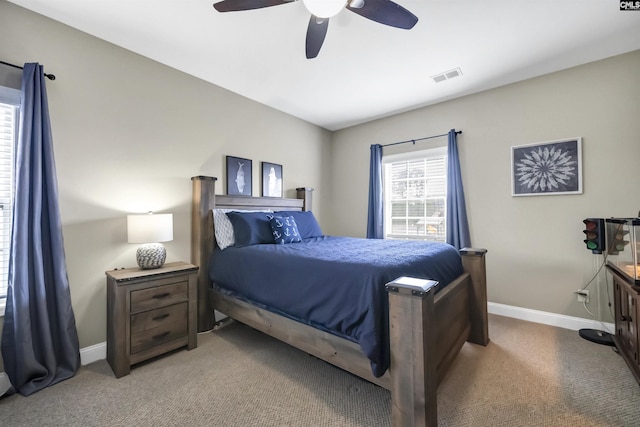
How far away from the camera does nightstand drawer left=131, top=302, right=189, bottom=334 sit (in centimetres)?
204

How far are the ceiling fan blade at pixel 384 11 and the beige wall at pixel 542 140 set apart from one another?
1641mm

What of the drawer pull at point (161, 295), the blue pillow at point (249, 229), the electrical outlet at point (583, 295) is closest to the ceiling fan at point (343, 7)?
the blue pillow at point (249, 229)

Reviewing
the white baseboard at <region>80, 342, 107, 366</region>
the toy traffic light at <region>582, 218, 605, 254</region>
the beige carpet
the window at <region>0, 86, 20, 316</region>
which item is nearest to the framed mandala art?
the toy traffic light at <region>582, 218, 605, 254</region>

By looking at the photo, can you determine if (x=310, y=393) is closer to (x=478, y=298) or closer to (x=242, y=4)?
(x=478, y=298)

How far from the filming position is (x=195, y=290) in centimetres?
236

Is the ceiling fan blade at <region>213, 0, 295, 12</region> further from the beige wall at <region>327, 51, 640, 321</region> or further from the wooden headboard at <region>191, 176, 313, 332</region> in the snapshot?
the beige wall at <region>327, 51, 640, 321</region>

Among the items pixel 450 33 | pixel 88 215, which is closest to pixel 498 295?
pixel 450 33

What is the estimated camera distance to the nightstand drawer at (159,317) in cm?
204

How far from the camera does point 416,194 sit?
390 cm

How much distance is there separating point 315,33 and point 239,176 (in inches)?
74.8

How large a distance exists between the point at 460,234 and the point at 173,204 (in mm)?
A: 3332

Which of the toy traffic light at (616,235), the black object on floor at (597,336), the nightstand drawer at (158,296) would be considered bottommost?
the black object on floor at (597,336)

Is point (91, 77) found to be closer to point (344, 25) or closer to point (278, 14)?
point (278, 14)

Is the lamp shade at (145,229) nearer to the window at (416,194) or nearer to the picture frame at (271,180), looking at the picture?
the picture frame at (271,180)
